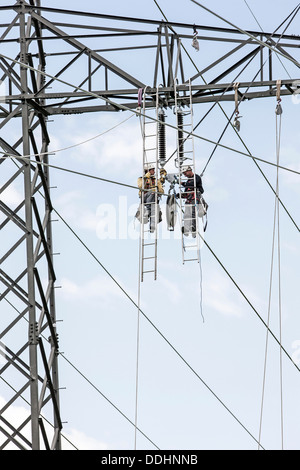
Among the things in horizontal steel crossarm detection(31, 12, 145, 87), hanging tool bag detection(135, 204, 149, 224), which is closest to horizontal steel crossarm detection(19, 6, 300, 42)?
horizontal steel crossarm detection(31, 12, 145, 87)

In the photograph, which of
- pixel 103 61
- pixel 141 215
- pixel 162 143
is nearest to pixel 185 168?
pixel 162 143

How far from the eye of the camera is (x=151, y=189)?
88.9ft

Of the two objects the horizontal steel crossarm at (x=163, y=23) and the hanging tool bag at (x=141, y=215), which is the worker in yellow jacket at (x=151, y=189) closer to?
the hanging tool bag at (x=141, y=215)

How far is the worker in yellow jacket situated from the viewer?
27141mm

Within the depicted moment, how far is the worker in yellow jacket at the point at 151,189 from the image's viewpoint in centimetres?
2714

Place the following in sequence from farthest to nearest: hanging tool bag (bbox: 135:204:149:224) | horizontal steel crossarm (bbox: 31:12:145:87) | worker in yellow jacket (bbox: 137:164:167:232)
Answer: horizontal steel crossarm (bbox: 31:12:145:87)
worker in yellow jacket (bbox: 137:164:167:232)
hanging tool bag (bbox: 135:204:149:224)

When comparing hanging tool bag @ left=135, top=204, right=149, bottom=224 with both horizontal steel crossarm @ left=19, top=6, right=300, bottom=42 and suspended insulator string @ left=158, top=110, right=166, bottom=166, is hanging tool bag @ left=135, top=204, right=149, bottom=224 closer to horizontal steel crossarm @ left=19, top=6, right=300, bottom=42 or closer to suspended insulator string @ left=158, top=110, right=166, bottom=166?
suspended insulator string @ left=158, top=110, right=166, bottom=166

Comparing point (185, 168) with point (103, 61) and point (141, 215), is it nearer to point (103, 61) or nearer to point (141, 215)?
point (141, 215)

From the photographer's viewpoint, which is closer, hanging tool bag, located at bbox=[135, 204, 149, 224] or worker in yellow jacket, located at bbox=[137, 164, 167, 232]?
hanging tool bag, located at bbox=[135, 204, 149, 224]

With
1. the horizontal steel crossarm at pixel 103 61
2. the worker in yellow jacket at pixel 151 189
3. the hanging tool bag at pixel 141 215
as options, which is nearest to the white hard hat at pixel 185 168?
the worker in yellow jacket at pixel 151 189

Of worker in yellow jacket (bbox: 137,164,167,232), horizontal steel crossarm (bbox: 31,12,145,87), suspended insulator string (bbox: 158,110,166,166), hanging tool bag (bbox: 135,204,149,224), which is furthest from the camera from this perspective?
horizontal steel crossarm (bbox: 31,12,145,87)
